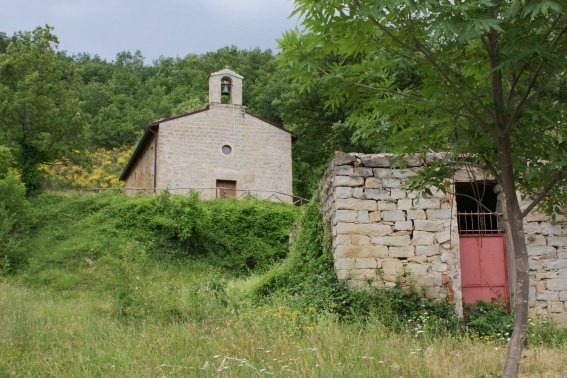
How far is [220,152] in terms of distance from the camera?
24609 millimetres

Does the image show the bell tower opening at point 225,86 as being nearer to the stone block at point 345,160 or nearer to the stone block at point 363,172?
the stone block at point 345,160

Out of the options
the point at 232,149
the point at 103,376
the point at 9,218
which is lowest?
the point at 103,376

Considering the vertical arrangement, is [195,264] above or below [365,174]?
below

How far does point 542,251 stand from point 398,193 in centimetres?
252

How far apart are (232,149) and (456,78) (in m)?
20.7

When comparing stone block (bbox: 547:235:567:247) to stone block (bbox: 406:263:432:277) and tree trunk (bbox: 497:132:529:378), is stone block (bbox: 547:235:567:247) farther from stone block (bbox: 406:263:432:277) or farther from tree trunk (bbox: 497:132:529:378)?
tree trunk (bbox: 497:132:529:378)

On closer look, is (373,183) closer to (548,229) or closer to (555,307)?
(548,229)

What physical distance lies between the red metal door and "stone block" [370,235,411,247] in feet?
3.86

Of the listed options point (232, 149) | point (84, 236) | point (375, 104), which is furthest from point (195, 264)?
point (375, 104)

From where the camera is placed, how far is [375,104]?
464cm

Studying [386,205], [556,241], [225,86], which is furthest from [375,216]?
[225,86]

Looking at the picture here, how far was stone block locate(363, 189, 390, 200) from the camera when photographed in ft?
30.5

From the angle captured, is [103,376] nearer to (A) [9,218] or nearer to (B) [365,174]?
(B) [365,174]

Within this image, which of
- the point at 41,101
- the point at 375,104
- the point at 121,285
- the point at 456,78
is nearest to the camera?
the point at 456,78
